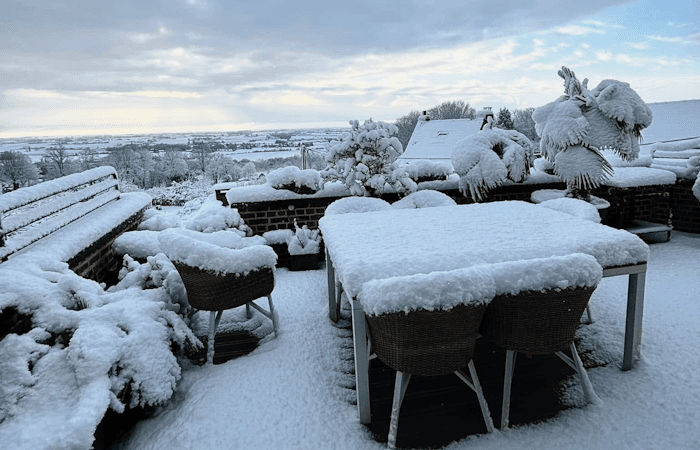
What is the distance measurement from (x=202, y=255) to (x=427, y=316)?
1.70 metres

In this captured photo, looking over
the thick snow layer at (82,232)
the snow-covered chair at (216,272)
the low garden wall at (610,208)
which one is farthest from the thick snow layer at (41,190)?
the low garden wall at (610,208)

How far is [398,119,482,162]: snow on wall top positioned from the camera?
2141 cm

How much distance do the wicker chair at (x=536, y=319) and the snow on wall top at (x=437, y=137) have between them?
1905cm

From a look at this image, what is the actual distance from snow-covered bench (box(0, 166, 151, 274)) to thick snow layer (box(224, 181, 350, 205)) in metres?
1.23

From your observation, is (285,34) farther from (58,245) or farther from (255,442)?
(255,442)

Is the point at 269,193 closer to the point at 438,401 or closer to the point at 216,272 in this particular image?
the point at 216,272

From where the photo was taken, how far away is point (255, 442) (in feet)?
7.23

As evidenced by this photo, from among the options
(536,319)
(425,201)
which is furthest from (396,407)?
(425,201)

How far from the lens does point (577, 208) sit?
138 inches

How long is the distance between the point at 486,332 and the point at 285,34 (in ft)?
22.4

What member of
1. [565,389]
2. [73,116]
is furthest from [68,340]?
[73,116]

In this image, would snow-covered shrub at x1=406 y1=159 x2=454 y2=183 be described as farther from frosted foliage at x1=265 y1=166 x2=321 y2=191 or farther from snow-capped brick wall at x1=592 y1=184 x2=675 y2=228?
snow-capped brick wall at x1=592 y1=184 x2=675 y2=228

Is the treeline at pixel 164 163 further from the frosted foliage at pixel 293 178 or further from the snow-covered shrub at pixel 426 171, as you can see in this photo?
the frosted foliage at pixel 293 178

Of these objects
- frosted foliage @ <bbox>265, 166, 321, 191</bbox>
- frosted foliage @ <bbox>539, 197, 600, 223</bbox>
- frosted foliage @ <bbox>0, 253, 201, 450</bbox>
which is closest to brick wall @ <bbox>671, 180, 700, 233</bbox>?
frosted foliage @ <bbox>539, 197, 600, 223</bbox>
